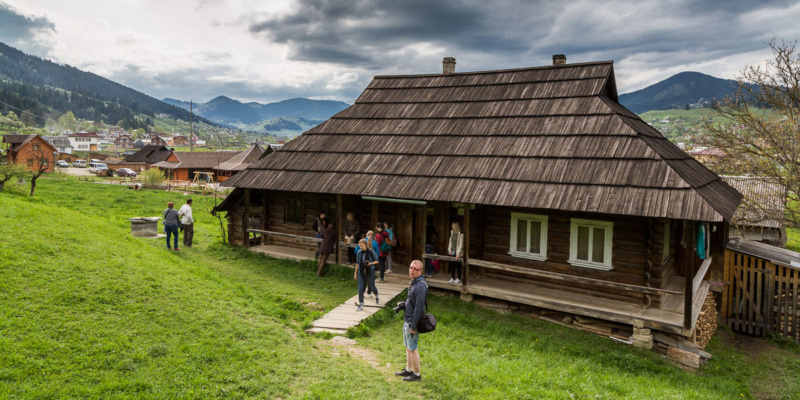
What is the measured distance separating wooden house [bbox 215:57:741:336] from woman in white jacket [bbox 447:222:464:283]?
257 mm

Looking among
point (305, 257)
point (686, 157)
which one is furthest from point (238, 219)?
point (686, 157)

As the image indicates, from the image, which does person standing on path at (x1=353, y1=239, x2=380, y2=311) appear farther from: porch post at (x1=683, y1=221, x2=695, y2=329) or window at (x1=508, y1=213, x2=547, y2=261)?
porch post at (x1=683, y1=221, x2=695, y2=329)

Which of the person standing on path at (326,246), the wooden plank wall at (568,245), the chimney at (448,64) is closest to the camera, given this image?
the wooden plank wall at (568,245)

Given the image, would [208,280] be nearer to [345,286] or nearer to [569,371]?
[345,286]

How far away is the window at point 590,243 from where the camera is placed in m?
10.8

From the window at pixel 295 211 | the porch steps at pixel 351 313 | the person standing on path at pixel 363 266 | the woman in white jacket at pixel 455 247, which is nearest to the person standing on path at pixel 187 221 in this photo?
the window at pixel 295 211

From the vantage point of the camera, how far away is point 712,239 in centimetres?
1380

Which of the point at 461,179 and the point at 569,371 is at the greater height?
the point at 461,179

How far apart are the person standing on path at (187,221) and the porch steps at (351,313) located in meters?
7.15

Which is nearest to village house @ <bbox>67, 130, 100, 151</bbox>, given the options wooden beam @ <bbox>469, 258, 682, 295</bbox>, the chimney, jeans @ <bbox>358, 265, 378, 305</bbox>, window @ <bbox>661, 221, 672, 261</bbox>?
the chimney

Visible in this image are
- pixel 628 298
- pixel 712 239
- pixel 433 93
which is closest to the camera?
pixel 628 298

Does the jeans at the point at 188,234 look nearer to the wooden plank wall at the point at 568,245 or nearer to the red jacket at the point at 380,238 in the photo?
the red jacket at the point at 380,238

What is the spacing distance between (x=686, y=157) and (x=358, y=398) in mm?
11493

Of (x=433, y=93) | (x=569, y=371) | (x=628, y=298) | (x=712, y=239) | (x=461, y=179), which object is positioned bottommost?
(x=569, y=371)
